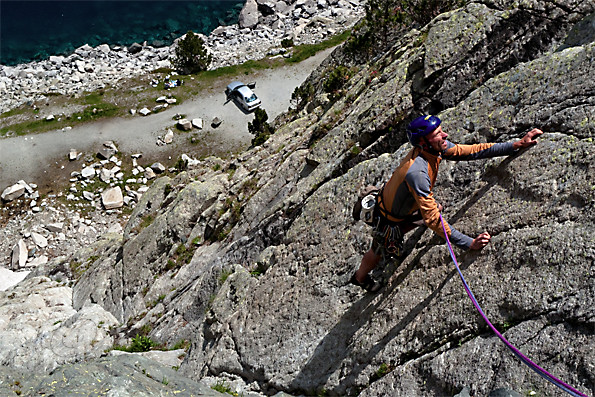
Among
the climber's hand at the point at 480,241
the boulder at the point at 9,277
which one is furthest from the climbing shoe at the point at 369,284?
the boulder at the point at 9,277

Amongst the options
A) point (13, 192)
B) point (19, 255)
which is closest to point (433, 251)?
point (19, 255)

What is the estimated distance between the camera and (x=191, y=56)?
53500mm

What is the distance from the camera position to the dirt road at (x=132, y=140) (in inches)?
1715

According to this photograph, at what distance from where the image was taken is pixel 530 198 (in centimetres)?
800

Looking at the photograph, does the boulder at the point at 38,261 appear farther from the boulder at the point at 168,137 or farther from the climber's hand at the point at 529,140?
the climber's hand at the point at 529,140

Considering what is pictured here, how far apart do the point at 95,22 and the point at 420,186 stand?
248 feet

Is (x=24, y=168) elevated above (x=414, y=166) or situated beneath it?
situated beneath

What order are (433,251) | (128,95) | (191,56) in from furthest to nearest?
1. (191,56)
2. (128,95)
3. (433,251)

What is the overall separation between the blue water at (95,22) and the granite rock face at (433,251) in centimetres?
5688

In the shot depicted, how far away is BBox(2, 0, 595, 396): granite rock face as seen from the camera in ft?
23.5

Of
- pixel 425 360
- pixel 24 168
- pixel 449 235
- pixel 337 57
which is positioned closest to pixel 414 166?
pixel 449 235

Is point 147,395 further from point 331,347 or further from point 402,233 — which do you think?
point 402,233

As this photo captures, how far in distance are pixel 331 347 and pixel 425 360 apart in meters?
2.93

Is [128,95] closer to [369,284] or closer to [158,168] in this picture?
[158,168]
